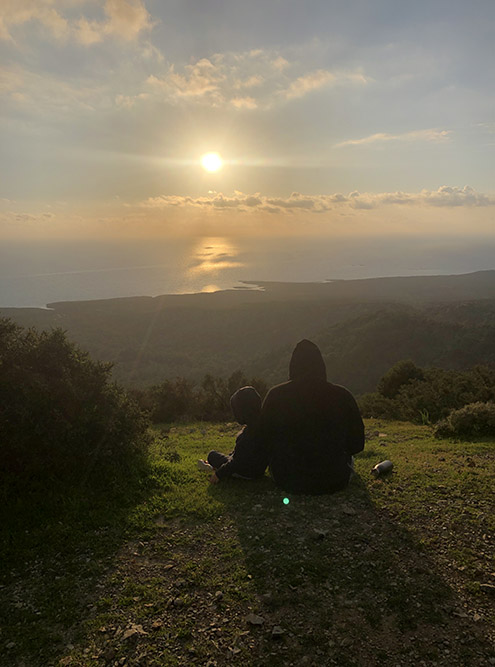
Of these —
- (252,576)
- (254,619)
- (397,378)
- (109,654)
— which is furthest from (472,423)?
(397,378)

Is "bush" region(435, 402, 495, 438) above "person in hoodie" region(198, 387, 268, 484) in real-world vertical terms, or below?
below

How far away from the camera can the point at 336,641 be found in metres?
3.36

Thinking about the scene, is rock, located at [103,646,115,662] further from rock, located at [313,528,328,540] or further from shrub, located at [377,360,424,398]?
shrub, located at [377,360,424,398]

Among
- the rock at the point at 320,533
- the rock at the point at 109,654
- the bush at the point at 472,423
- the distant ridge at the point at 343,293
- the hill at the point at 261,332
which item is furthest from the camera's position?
the distant ridge at the point at 343,293

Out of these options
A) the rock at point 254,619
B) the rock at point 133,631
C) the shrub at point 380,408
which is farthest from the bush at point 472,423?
the rock at point 133,631

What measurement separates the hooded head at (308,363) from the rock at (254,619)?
301cm

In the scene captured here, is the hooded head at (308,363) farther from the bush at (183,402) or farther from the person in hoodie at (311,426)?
the bush at (183,402)

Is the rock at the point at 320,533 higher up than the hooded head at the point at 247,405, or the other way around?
the hooded head at the point at 247,405

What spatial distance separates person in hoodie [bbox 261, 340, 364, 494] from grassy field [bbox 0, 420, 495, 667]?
A: 0.29 meters

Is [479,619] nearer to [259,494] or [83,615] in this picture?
[259,494]

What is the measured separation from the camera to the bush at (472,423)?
11188mm

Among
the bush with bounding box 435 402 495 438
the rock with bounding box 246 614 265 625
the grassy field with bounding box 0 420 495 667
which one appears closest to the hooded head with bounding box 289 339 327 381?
the grassy field with bounding box 0 420 495 667

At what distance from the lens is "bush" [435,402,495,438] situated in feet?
36.7

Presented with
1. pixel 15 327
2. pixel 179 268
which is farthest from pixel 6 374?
pixel 179 268
